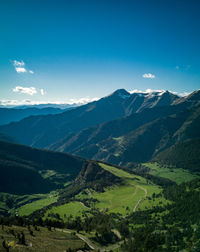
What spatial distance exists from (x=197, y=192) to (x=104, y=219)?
310 feet

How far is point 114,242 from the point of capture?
127562 mm

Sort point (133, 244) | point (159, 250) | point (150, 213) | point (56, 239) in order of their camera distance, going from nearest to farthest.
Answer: point (56, 239) < point (159, 250) < point (133, 244) < point (150, 213)

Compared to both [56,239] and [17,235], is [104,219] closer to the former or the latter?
[56,239]

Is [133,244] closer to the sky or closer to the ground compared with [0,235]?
closer to the ground

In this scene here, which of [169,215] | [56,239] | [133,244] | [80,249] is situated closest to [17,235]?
[56,239]

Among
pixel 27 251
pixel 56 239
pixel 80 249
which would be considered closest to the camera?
pixel 27 251

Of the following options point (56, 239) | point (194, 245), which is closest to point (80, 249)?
point (56, 239)

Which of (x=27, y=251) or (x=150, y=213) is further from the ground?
(x=27, y=251)

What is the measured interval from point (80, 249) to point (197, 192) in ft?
482

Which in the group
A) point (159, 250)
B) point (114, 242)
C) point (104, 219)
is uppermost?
point (159, 250)

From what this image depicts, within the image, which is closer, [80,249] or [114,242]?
[80,249]

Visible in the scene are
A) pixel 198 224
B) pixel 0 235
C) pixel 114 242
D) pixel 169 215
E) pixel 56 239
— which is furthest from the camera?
pixel 169 215

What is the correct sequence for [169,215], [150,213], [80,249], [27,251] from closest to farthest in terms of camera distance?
[27,251] < [80,249] < [169,215] < [150,213]

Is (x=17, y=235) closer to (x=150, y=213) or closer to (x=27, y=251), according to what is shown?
(x=27, y=251)
